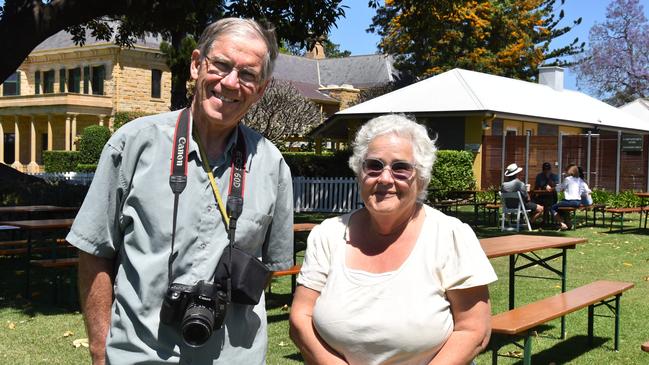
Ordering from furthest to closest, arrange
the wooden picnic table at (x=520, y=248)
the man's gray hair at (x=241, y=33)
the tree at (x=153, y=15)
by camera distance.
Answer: the tree at (x=153, y=15)
the wooden picnic table at (x=520, y=248)
the man's gray hair at (x=241, y=33)

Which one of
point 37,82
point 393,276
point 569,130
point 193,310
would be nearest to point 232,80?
point 193,310

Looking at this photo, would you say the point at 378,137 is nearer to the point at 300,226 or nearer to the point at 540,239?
the point at 540,239

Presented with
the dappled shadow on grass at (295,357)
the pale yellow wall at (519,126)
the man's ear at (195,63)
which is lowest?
the dappled shadow on grass at (295,357)

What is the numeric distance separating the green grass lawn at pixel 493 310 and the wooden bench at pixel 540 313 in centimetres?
26

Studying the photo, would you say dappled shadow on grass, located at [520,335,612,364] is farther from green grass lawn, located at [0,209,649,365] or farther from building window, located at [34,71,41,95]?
building window, located at [34,71,41,95]

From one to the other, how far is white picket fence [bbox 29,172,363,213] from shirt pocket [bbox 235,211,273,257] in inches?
766

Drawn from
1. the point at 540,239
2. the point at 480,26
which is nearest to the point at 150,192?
the point at 540,239

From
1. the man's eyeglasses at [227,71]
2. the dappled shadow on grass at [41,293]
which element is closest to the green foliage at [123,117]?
the dappled shadow on grass at [41,293]

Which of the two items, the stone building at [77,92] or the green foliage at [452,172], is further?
the stone building at [77,92]

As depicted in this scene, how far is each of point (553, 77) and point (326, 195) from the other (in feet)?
49.8

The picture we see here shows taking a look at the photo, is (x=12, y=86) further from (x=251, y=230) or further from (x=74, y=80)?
(x=251, y=230)

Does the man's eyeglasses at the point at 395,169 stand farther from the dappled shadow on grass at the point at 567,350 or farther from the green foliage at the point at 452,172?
the green foliage at the point at 452,172

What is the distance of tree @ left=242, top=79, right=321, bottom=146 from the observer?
115 ft

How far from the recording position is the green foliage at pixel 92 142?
1607 inches
